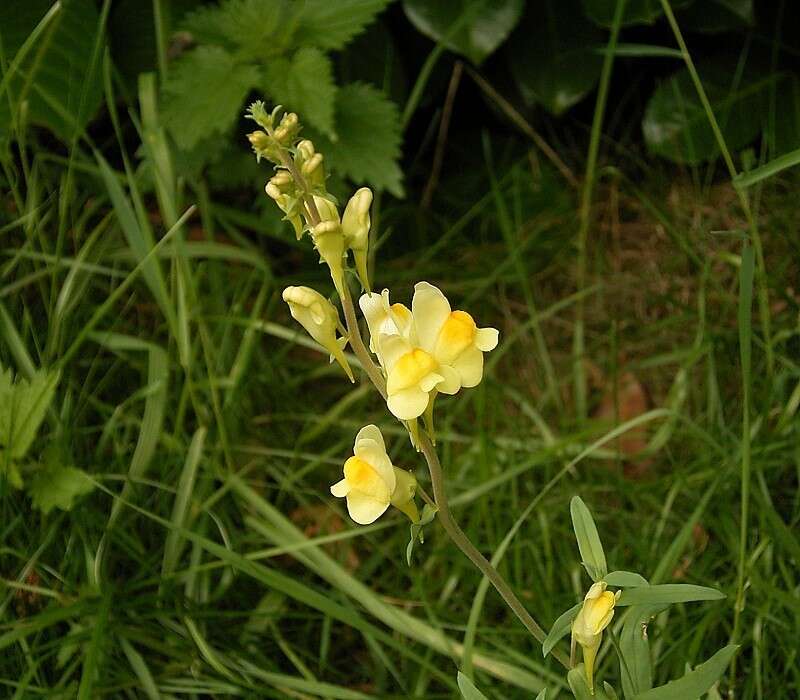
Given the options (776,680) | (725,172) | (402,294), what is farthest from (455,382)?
(725,172)

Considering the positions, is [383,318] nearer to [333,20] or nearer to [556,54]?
[333,20]

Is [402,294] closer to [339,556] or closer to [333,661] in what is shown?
[339,556]

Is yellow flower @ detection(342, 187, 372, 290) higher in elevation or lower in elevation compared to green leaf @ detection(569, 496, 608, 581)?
higher

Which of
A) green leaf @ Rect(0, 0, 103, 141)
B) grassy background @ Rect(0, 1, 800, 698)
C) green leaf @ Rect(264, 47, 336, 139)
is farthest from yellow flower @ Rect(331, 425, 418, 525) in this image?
green leaf @ Rect(0, 0, 103, 141)

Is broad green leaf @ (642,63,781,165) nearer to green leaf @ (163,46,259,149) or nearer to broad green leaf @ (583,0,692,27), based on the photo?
broad green leaf @ (583,0,692,27)

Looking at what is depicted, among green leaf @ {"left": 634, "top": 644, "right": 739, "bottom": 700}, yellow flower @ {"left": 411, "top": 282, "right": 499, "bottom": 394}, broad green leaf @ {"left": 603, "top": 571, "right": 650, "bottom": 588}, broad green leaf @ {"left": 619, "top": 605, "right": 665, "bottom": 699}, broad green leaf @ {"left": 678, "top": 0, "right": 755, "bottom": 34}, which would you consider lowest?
broad green leaf @ {"left": 678, "top": 0, "right": 755, "bottom": 34}

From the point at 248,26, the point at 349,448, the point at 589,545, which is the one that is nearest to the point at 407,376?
the point at 589,545
